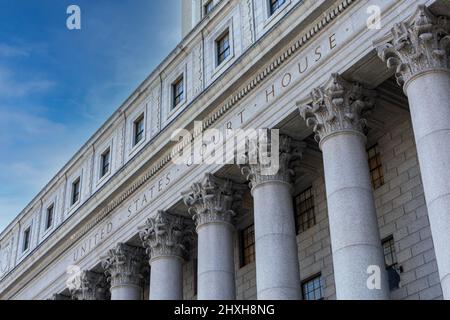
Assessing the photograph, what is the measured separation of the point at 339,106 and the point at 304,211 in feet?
28.4

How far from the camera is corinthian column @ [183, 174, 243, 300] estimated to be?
34.1 metres

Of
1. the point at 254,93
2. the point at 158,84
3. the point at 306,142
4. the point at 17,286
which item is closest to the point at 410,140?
the point at 306,142

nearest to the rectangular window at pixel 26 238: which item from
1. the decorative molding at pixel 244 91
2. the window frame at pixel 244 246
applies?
the decorative molding at pixel 244 91

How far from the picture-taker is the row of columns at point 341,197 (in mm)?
25953

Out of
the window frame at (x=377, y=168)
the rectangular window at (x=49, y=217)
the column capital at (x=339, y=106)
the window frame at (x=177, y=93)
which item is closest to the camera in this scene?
the column capital at (x=339, y=106)

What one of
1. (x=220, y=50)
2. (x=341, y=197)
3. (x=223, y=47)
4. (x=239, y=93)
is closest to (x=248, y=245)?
(x=239, y=93)

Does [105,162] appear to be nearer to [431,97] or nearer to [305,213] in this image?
[305,213]

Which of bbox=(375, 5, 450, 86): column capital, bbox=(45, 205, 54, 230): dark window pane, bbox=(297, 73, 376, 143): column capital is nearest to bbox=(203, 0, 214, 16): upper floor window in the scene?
bbox=(45, 205, 54, 230): dark window pane

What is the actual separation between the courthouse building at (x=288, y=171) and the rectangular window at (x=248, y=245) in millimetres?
79

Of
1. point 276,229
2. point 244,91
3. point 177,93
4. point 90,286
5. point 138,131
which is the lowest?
point 276,229

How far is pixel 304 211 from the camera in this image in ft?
124

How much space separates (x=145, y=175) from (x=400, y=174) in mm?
14189

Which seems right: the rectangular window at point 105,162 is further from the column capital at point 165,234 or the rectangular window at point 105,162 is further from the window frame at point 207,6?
the window frame at point 207,6

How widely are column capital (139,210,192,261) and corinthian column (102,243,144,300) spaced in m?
2.58
